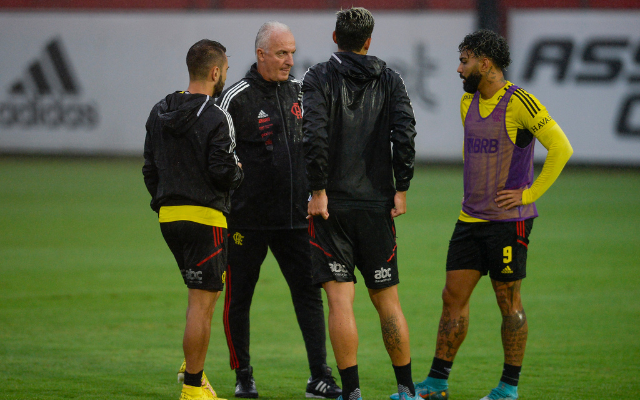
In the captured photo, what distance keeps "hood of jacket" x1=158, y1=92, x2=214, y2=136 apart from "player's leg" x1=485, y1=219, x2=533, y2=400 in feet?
6.04

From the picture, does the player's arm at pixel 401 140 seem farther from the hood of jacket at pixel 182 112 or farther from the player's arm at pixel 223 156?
the hood of jacket at pixel 182 112

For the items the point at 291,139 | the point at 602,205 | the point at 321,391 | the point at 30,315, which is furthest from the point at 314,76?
the point at 602,205

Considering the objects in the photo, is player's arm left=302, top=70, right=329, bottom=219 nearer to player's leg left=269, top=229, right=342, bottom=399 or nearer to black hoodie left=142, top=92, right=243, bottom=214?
black hoodie left=142, top=92, right=243, bottom=214

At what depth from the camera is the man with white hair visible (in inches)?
183

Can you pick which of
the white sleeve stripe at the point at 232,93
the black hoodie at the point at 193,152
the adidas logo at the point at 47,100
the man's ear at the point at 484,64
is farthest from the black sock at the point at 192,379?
the adidas logo at the point at 47,100

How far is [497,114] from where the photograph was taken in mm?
4305

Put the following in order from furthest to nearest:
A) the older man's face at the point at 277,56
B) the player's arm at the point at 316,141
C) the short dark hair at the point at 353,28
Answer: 1. the older man's face at the point at 277,56
2. the short dark hair at the point at 353,28
3. the player's arm at the point at 316,141

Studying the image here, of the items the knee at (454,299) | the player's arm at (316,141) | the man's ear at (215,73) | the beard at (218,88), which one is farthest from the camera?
the knee at (454,299)

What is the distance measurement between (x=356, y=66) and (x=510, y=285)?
1.58 meters

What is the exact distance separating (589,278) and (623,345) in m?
2.37

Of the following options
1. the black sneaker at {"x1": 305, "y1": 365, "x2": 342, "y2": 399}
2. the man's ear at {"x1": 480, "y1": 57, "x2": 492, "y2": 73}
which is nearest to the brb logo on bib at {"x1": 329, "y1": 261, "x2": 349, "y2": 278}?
the black sneaker at {"x1": 305, "y1": 365, "x2": 342, "y2": 399}

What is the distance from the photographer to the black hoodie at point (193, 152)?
3975 mm

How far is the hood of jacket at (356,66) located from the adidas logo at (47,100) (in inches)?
706

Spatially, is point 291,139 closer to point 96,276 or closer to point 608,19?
point 96,276
